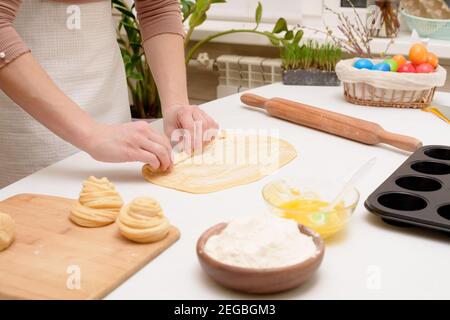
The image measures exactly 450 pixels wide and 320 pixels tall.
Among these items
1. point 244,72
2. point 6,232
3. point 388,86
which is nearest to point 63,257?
point 6,232

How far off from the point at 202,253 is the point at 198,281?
51 millimetres

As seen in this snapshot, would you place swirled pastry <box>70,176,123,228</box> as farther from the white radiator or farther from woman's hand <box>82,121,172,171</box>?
the white radiator

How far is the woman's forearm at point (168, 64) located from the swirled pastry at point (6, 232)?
2.12ft

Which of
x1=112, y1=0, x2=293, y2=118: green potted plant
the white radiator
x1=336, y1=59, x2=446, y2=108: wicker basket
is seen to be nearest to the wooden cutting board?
x1=336, y1=59, x2=446, y2=108: wicker basket

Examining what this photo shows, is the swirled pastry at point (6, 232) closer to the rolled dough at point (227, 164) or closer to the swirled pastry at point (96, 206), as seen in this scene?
the swirled pastry at point (96, 206)

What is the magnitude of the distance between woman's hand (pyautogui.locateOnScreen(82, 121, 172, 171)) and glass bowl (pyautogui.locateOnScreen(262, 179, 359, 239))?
246 millimetres

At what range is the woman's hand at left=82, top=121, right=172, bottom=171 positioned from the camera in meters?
1.07

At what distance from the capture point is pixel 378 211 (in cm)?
87

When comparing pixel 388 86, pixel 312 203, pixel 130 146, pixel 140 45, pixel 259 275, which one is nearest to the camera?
pixel 259 275

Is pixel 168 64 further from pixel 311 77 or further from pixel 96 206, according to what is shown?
pixel 96 206

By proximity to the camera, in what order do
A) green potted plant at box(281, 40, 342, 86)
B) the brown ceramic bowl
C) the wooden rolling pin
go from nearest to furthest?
the brown ceramic bowl < the wooden rolling pin < green potted plant at box(281, 40, 342, 86)

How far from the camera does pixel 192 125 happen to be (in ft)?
4.07

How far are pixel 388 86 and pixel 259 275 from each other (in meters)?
0.97

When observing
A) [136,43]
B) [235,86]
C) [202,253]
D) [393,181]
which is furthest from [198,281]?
[235,86]
